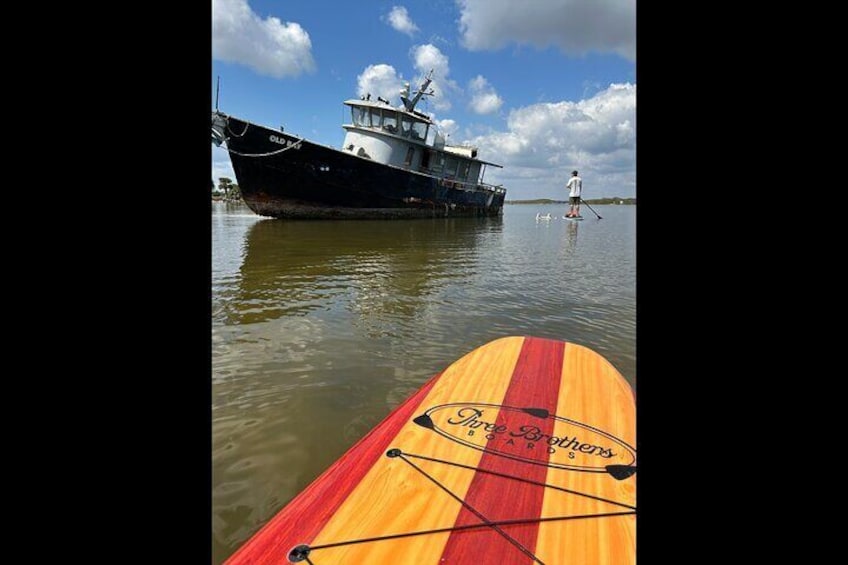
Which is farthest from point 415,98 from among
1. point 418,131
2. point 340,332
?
point 340,332

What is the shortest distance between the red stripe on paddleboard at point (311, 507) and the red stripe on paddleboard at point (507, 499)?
1.84 ft

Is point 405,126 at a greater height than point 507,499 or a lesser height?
greater

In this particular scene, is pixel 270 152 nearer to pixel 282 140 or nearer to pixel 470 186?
pixel 282 140

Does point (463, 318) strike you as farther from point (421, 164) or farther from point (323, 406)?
point (421, 164)

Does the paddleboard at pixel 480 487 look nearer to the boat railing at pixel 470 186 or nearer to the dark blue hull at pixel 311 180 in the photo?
the dark blue hull at pixel 311 180

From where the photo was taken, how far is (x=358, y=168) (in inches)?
845

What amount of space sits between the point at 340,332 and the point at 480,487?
357cm

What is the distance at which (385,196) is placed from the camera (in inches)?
923

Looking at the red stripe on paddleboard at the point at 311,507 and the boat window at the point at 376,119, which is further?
the boat window at the point at 376,119

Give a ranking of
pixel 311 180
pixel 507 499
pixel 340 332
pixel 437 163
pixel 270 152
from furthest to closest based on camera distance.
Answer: pixel 437 163 → pixel 311 180 → pixel 270 152 → pixel 340 332 → pixel 507 499

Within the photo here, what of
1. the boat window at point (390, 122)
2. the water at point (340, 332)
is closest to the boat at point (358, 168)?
the boat window at point (390, 122)

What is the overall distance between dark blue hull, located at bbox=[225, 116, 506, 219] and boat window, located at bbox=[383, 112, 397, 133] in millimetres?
2728

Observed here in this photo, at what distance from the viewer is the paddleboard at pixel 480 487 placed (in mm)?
1775
